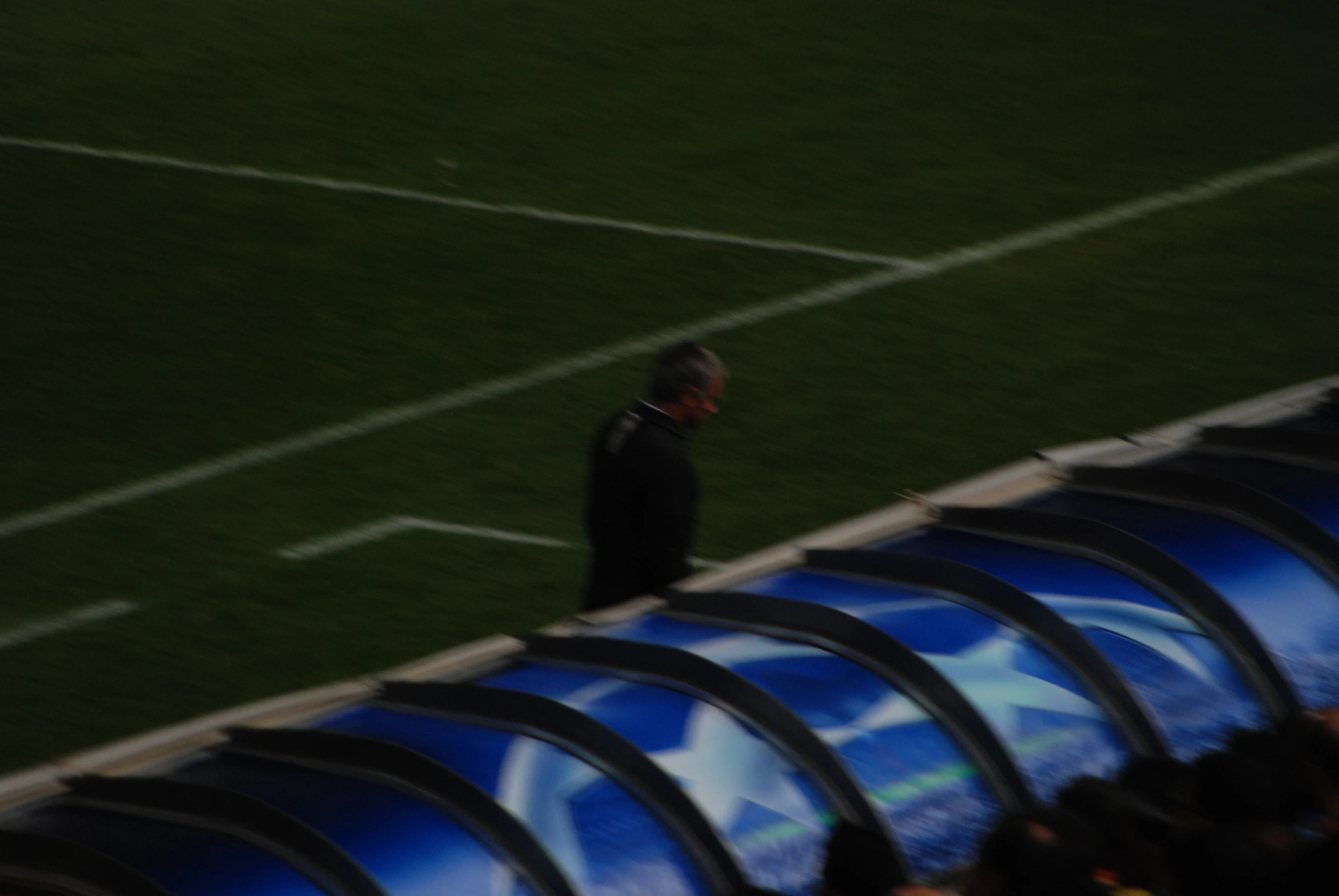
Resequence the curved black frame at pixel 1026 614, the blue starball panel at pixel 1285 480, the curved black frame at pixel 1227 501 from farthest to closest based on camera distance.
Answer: the blue starball panel at pixel 1285 480 → the curved black frame at pixel 1227 501 → the curved black frame at pixel 1026 614

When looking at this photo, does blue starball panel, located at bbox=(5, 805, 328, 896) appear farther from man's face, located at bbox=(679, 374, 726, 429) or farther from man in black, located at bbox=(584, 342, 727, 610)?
man's face, located at bbox=(679, 374, 726, 429)

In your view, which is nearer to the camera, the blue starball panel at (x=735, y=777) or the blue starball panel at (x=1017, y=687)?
the blue starball panel at (x=735, y=777)

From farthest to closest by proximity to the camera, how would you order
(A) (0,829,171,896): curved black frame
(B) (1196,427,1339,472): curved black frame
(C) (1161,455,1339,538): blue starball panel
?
1. (B) (1196,427,1339,472): curved black frame
2. (C) (1161,455,1339,538): blue starball panel
3. (A) (0,829,171,896): curved black frame

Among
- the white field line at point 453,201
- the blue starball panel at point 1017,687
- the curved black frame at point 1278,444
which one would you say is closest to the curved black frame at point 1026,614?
the blue starball panel at point 1017,687

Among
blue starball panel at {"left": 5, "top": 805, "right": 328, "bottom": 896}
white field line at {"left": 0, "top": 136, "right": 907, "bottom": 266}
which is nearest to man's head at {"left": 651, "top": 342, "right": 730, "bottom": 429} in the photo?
blue starball panel at {"left": 5, "top": 805, "right": 328, "bottom": 896}

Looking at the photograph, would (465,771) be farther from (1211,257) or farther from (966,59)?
(966,59)

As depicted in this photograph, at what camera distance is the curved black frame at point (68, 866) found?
13.4 ft

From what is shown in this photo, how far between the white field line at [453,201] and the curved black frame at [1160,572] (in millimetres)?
7706

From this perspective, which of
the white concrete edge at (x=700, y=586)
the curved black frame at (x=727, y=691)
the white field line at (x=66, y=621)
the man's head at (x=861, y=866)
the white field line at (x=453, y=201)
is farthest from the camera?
the white field line at (x=453, y=201)

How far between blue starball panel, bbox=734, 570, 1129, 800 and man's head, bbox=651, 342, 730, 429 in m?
1.50

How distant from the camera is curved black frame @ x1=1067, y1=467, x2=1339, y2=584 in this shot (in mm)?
5746

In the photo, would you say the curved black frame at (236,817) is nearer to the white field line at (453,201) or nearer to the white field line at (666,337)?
the white field line at (666,337)

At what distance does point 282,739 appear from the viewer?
475 cm

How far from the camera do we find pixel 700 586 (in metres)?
5.79
